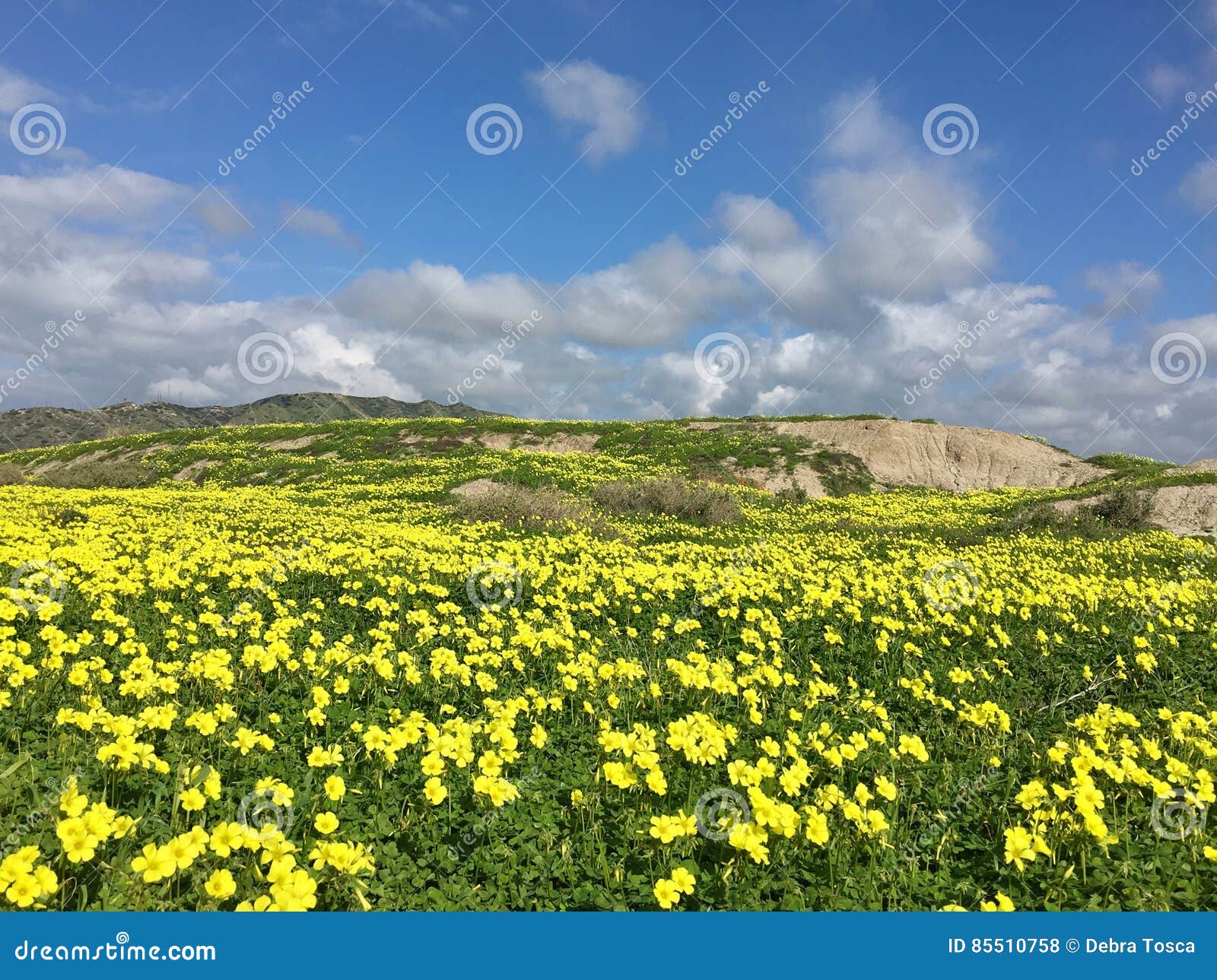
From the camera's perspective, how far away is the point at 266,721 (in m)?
5.14

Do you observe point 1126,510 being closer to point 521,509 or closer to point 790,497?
point 790,497

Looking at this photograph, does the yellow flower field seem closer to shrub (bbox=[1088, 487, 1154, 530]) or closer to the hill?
shrub (bbox=[1088, 487, 1154, 530])

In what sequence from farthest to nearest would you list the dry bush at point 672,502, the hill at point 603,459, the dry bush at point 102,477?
the hill at point 603,459 → the dry bush at point 102,477 → the dry bush at point 672,502

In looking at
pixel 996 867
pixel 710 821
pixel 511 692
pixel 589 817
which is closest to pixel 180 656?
pixel 511 692

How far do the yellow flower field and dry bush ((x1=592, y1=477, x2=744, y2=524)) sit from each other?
7974 millimetres

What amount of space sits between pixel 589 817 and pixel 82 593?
258 inches

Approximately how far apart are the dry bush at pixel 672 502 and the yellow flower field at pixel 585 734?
26.2ft

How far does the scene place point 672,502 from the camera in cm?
1895

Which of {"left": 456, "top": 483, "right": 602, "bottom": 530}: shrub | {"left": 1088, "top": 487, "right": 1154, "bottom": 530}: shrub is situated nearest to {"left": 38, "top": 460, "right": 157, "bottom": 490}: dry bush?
{"left": 456, "top": 483, "right": 602, "bottom": 530}: shrub

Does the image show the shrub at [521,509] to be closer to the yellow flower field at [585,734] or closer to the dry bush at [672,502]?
the dry bush at [672,502]

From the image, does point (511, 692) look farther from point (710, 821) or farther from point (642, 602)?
point (642, 602)

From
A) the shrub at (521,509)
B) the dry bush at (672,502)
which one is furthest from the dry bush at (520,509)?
the dry bush at (672,502)

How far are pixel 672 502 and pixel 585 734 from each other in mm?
13916

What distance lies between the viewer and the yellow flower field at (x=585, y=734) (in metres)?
3.63
